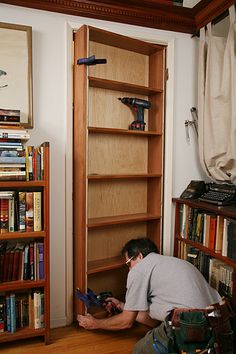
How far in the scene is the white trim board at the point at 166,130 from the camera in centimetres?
218

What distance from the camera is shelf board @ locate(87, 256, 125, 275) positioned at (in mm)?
2219

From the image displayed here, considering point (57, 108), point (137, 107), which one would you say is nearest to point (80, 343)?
point (57, 108)

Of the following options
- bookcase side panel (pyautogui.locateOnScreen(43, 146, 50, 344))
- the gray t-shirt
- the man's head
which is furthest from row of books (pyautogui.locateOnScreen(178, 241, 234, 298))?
bookcase side panel (pyautogui.locateOnScreen(43, 146, 50, 344))

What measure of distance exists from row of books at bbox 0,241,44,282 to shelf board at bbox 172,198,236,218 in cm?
114

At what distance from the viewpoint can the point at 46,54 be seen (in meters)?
2.12

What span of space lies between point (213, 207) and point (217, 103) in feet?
2.63

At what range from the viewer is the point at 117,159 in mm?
2482

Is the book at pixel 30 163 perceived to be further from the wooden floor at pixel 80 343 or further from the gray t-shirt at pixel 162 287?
the wooden floor at pixel 80 343

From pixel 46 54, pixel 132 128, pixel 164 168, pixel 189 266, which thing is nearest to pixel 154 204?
pixel 164 168

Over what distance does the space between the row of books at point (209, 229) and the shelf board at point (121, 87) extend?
0.98m

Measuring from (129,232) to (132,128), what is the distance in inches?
34.9

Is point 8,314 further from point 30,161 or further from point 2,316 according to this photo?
point 30,161

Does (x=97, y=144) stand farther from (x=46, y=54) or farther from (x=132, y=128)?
(x=46, y=54)

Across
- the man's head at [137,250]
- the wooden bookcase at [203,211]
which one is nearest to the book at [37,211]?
the man's head at [137,250]
